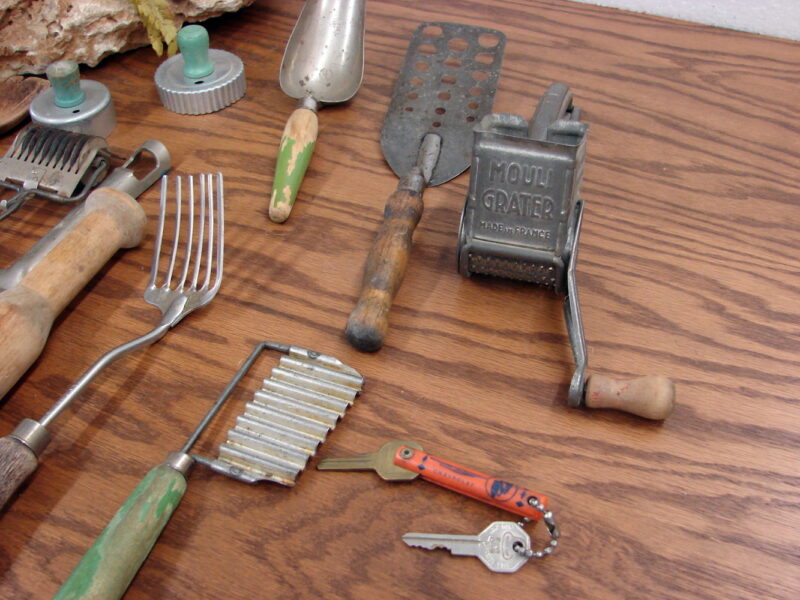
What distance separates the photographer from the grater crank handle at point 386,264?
950 millimetres

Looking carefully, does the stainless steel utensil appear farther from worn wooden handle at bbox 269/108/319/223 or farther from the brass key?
the brass key

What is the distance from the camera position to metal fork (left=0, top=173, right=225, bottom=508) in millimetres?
822

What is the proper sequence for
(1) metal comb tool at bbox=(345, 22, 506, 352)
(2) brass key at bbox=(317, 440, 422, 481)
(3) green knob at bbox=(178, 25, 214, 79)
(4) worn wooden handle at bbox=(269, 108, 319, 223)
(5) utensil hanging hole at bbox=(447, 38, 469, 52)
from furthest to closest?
(5) utensil hanging hole at bbox=(447, 38, 469, 52), (3) green knob at bbox=(178, 25, 214, 79), (4) worn wooden handle at bbox=(269, 108, 319, 223), (1) metal comb tool at bbox=(345, 22, 506, 352), (2) brass key at bbox=(317, 440, 422, 481)

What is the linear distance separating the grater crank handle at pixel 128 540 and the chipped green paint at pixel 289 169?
457 mm

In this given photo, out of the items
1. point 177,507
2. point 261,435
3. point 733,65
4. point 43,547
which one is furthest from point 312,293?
point 733,65

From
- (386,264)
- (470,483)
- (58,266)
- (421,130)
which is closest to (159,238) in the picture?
(58,266)

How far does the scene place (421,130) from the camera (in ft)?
4.07

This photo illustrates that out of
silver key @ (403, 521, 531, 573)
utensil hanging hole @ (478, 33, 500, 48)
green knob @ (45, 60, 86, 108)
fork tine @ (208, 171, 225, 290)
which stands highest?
utensil hanging hole @ (478, 33, 500, 48)

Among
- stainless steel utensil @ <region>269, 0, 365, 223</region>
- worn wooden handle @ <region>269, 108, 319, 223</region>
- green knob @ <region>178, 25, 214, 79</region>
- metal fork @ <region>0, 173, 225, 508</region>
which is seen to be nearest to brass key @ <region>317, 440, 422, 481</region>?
metal fork @ <region>0, 173, 225, 508</region>

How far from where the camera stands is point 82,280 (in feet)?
3.27

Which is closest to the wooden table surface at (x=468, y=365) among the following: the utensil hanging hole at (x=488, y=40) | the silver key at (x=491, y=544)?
the silver key at (x=491, y=544)

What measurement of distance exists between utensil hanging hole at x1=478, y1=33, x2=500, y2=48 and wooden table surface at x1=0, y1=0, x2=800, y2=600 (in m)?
0.11

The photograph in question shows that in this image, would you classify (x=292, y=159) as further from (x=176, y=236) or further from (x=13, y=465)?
(x=13, y=465)

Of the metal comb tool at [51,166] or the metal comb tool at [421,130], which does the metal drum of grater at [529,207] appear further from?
the metal comb tool at [51,166]
